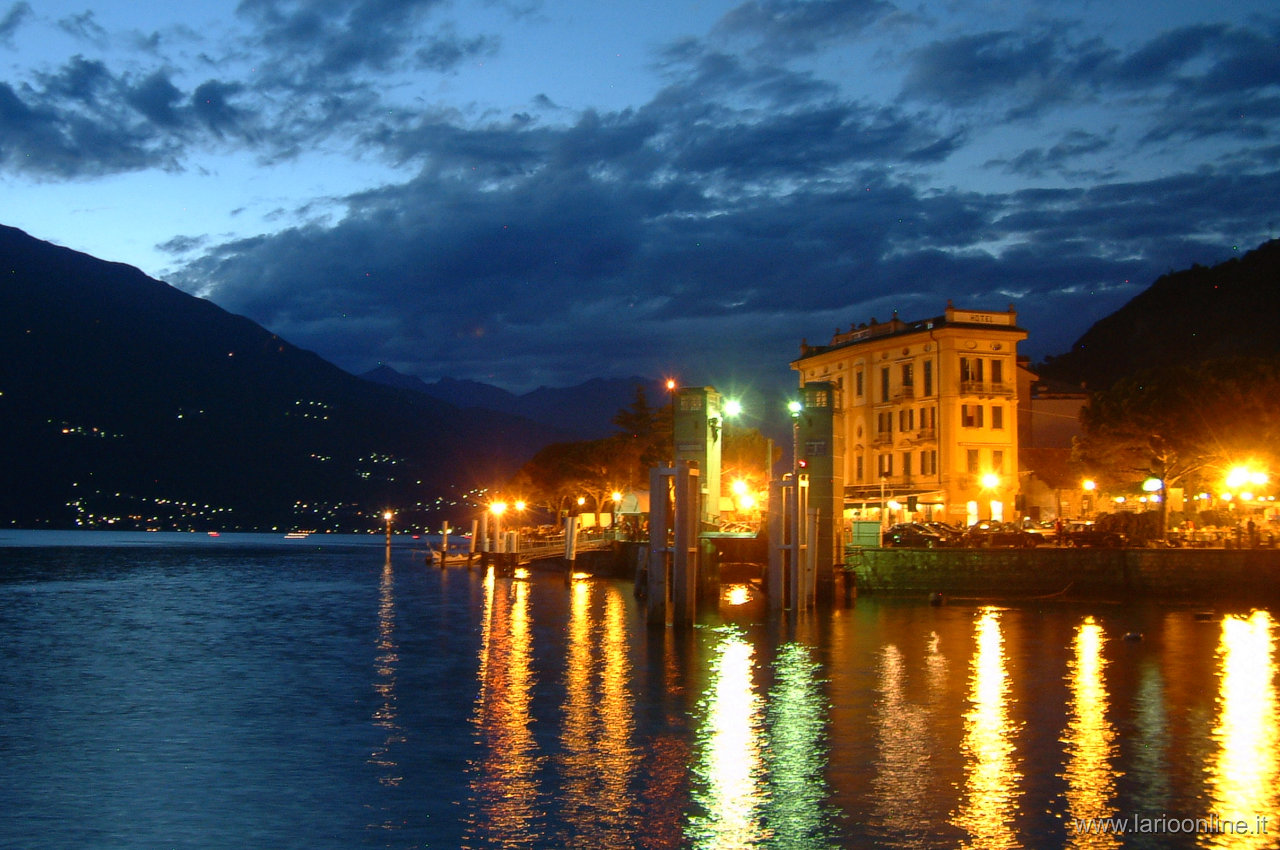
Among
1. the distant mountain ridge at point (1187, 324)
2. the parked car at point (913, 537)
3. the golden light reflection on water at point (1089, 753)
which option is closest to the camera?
the golden light reflection on water at point (1089, 753)

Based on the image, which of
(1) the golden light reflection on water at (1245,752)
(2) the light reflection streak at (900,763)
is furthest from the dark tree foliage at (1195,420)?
→ (2) the light reflection streak at (900,763)

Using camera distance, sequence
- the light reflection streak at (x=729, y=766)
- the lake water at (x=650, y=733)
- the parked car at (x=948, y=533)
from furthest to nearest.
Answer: the parked car at (x=948, y=533) < the lake water at (x=650, y=733) < the light reflection streak at (x=729, y=766)

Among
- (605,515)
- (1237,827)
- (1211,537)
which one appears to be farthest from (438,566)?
(1237,827)

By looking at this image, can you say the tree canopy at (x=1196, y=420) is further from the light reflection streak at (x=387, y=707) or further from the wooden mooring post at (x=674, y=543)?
the light reflection streak at (x=387, y=707)

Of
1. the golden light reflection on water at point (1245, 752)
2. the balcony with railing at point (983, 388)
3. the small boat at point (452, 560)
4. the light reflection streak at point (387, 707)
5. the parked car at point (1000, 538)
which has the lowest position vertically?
the light reflection streak at point (387, 707)

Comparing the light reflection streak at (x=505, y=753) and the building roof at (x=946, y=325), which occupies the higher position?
the building roof at (x=946, y=325)

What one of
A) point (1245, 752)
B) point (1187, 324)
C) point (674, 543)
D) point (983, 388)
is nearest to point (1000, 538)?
point (983, 388)

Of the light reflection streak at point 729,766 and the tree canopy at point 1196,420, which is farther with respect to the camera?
the tree canopy at point 1196,420

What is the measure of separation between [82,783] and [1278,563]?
1797 inches

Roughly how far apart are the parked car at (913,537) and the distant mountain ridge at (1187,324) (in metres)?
70.5

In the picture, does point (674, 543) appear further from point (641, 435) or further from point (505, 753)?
point (641, 435)

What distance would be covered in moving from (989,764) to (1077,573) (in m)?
34.1

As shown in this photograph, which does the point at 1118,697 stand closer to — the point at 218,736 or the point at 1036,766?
the point at 1036,766

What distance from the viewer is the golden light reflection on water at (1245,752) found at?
51.1ft
